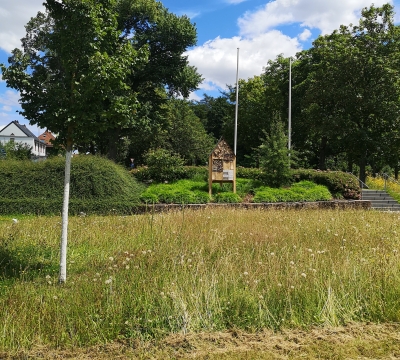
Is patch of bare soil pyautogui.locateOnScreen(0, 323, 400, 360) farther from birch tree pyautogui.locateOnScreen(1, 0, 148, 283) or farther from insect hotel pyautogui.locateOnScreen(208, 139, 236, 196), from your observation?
insect hotel pyautogui.locateOnScreen(208, 139, 236, 196)

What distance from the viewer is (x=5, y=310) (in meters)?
3.44

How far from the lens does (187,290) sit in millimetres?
3846

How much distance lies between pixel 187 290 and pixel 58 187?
1091cm

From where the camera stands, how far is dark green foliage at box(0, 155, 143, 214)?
12547mm

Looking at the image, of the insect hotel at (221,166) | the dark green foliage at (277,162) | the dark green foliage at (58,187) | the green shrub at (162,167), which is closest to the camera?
the dark green foliage at (58,187)

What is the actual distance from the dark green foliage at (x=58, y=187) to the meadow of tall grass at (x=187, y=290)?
6746 millimetres

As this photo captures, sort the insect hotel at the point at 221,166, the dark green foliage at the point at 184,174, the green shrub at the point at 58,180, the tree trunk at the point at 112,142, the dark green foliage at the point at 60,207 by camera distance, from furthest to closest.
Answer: the tree trunk at the point at 112,142 < the dark green foliage at the point at 184,174 < the insect hotel at the point at 221,166 < the green shrub at the point at 58,180 < the dark green foliage at the point at 60,207

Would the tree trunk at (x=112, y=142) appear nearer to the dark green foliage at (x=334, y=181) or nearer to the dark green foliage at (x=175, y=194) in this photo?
the dark green foliage at (x=175, y=194)

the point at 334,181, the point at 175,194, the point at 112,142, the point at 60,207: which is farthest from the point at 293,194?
the point at 112,142

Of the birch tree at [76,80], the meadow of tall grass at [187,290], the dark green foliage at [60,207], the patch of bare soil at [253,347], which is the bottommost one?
the patch of bare soil at [253,347]

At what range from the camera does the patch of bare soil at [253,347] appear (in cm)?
301

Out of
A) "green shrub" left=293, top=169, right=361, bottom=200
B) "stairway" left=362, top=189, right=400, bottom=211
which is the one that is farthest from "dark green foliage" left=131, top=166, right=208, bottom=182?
"stairway" left=362, top=189, right=400, bottom=211

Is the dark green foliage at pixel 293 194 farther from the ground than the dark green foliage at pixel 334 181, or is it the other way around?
the dark green foliage at pixel 334 181

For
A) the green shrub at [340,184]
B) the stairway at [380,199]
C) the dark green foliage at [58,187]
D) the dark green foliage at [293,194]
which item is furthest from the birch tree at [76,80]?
the stairway at [380,199]
